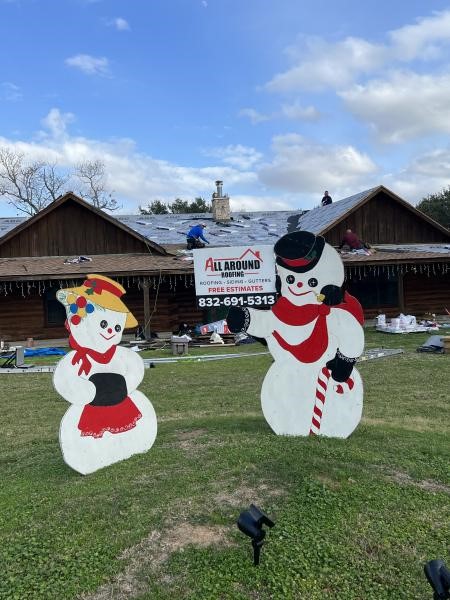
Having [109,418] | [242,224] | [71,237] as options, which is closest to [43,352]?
[71,237]

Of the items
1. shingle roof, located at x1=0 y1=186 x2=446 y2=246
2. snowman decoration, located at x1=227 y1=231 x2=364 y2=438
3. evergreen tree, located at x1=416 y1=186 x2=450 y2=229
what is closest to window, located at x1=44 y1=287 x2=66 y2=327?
shingle roof, located at x1=0 y1=186 x2=446 y2=246

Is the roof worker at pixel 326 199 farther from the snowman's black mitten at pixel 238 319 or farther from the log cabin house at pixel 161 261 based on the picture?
the snowman's black mitten at pixel 238 319

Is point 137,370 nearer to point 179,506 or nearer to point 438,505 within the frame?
point 179,506

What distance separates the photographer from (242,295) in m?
13.7

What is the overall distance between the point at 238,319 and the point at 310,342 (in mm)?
821

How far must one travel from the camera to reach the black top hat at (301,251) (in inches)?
222

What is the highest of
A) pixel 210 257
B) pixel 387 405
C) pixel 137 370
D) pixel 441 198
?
pixel 441 198

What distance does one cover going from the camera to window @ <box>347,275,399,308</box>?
20.2m

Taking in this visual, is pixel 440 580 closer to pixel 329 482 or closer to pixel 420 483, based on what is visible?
pixel 329 482

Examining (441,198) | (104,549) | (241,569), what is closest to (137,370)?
(104,549)

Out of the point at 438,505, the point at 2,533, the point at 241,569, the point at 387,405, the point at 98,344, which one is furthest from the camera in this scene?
the point at 387,405

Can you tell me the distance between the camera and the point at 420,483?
4.43 metres

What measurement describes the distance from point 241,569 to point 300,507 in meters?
0.82

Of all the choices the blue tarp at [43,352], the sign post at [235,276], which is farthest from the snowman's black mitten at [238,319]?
the blue tarp at [43,352]
